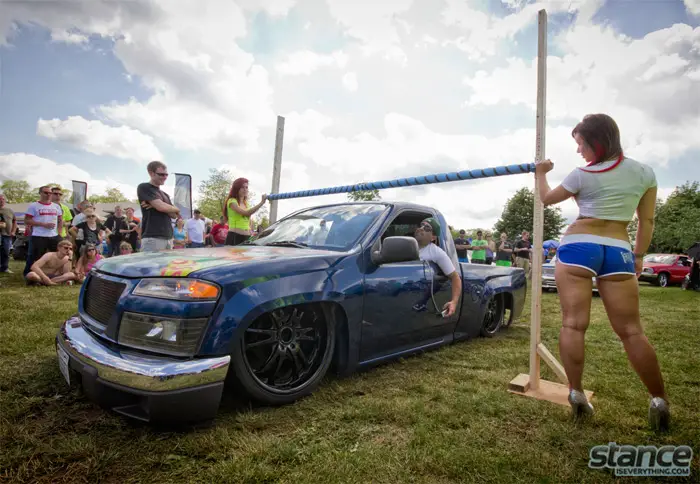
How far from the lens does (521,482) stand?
5.74ft

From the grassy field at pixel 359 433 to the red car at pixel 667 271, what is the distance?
674 inches

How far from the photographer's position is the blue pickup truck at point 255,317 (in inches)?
79.2

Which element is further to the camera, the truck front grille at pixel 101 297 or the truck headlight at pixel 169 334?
the truck front grille at pixel 101 297

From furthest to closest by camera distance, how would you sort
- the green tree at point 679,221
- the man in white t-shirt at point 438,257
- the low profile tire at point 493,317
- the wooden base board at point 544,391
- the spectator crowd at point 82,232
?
the green tree at point 679,221 → the low profile tire at point 493,317 → the spectator crowd at point 82,232 → the man in white t-shirt at point 438,257 → the wooden base board at point 544,391

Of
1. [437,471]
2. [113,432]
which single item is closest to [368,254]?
[437,471]

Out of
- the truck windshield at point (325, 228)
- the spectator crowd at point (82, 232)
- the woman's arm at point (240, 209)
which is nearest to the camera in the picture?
the truck windshield at point (325, 228)

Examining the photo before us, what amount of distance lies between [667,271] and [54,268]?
21521 mm

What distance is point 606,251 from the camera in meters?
2.23

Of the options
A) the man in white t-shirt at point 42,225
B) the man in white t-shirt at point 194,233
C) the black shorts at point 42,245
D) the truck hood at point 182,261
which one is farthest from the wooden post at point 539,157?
the man in white t-shirt at point 194,233

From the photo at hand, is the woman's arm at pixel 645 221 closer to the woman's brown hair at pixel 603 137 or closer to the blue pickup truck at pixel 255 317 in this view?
the woman's brown hair at pixel 603 137

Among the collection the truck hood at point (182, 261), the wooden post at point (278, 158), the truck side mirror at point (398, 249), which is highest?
the wooden post at point (278, 158)

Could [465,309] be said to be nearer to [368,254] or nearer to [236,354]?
[368,254]

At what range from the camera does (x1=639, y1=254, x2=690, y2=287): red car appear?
1705 cm

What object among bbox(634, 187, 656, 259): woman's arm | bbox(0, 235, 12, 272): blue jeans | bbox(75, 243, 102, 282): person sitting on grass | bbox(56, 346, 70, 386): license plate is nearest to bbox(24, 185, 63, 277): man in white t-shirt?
bbox(75, 243, 102, 282): person sitting on grass
